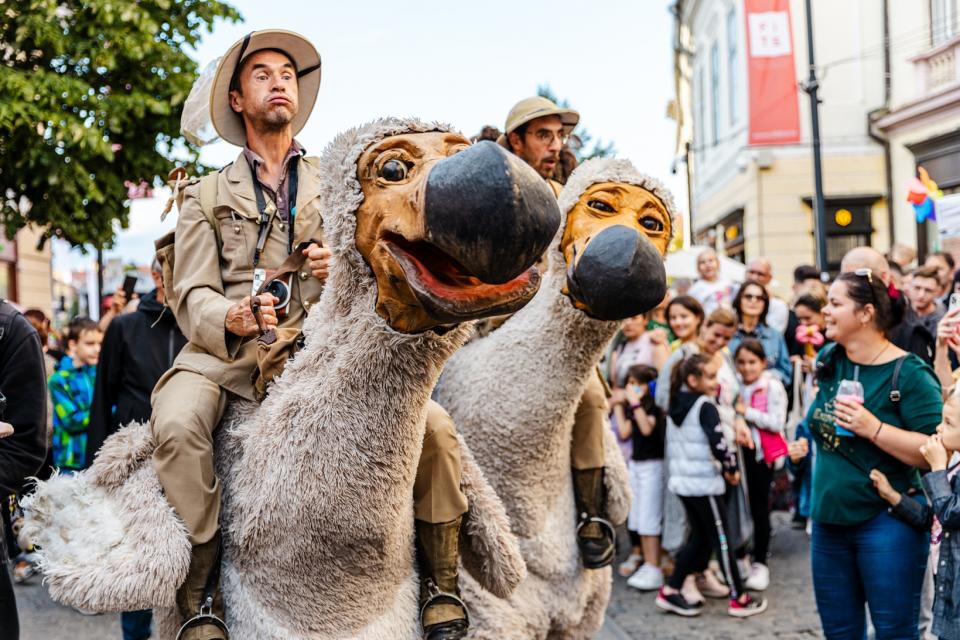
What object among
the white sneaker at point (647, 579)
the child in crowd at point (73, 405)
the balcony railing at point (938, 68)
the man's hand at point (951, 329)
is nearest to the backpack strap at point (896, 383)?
the man's hand at point (951, 329)

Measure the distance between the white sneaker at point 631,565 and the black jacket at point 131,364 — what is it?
4.06 meters

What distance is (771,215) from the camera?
62.7 ft

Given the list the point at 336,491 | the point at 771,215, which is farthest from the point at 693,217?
the point at 336,491

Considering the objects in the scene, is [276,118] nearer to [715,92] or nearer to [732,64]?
[732,64]

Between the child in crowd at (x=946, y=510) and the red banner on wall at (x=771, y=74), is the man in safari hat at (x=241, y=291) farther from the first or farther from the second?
the red banner on wall at (x=771, y=74)

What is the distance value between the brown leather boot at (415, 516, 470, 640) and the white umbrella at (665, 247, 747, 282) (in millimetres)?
9763

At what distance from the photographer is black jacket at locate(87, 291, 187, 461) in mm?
5414

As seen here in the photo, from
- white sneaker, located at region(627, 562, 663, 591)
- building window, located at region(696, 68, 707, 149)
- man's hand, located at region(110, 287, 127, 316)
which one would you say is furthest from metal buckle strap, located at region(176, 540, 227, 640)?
building window, located at region(696, 68, 707, 149)

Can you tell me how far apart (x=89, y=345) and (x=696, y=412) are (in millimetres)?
4790

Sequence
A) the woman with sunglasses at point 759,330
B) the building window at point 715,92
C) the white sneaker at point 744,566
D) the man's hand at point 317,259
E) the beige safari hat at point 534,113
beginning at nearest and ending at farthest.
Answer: the man's hand at point 317,259 < the beige safari hat at point 534,113 < the white sneaker at point 744,566 < the woman with sunglasses at point 759,330 < the building window at point 715,92

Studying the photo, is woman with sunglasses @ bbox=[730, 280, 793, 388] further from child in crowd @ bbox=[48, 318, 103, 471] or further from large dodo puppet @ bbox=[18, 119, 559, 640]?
large dodo puppet @ bbox=[18, 119, 559, 640]

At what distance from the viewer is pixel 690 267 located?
41.5ft

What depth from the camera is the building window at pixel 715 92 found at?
24.4 metres

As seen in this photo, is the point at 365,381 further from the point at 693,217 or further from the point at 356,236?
the point at 693,217
